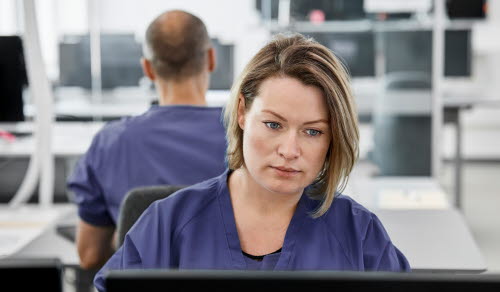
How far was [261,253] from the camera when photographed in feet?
3.73

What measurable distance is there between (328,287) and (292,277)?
0.08 feet

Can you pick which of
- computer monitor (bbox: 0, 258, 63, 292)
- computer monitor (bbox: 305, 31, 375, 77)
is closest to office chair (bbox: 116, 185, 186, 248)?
computer monitor (bbox: 0, 258, 63, 292)

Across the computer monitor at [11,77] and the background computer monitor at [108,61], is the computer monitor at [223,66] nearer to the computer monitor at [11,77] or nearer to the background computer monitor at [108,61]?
the background computer monitor at [108,61]

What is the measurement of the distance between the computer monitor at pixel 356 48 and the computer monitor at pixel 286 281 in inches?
155

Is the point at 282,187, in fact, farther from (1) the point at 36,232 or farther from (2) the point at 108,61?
(2) the point at 108,61

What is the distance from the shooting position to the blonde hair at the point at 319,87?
1095mm

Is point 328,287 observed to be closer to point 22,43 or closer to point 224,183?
point 224,183

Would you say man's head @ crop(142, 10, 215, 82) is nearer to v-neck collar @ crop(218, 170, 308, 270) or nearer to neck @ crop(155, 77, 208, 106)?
neck @ crop(155, 77, 208, 106)

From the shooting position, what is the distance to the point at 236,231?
3.76 feet

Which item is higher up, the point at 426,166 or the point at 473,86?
the point at 473,86

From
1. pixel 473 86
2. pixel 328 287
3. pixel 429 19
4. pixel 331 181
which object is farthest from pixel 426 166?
pixel 328 287

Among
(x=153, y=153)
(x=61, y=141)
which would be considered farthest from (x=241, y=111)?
(x=61, y=141)

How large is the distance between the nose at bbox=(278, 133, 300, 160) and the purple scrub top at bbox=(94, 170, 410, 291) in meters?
0.14

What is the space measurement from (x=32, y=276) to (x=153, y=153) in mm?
1241
